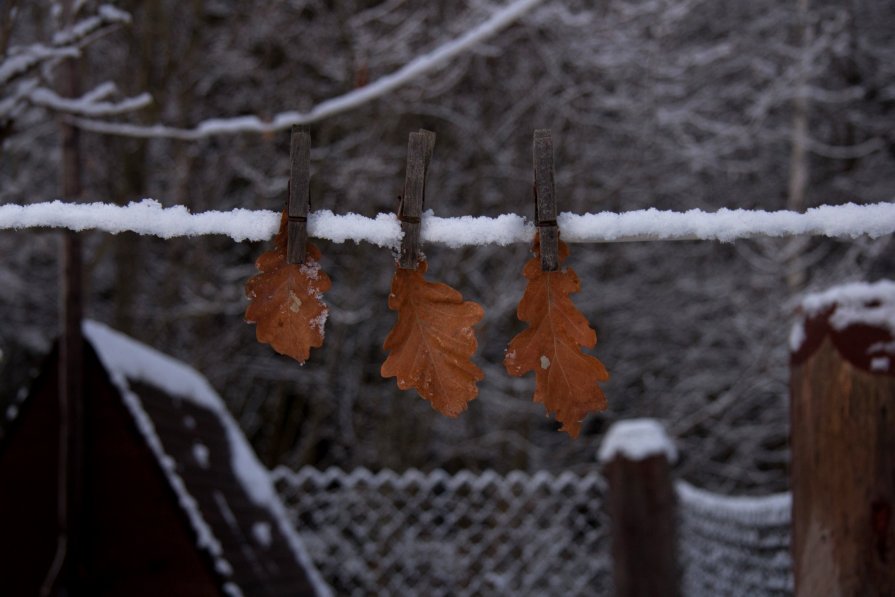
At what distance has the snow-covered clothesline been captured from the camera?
1125 mm

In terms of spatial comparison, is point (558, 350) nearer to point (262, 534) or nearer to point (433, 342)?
point (433, 342)

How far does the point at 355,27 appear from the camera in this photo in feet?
25.4

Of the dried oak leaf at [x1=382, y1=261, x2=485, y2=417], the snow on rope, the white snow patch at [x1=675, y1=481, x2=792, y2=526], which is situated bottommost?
the white snow patch at [x1=675, y1=481, x2=792, y2=526]

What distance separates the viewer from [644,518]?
3.58 m

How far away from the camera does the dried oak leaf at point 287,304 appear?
1127 mm

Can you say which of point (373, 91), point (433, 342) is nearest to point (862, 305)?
point (433, 342)

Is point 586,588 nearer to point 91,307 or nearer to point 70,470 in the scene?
point 70,470

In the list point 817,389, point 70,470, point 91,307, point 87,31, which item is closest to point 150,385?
point 70,470

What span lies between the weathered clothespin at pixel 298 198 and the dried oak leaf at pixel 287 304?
22mm

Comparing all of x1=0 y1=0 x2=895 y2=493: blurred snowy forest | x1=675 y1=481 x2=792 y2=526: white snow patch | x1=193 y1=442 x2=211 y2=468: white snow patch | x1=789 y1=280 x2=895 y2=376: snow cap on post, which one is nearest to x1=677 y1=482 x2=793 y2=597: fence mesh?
x1=675 y1=481 x2=792 y2=526: white snow patch

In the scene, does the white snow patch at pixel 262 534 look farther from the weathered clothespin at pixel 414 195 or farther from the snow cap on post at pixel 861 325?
the weathered clothespin at pixel 414 195

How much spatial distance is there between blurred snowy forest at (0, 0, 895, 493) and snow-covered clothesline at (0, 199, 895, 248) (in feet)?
20.0

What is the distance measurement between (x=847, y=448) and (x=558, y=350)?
0.89 m

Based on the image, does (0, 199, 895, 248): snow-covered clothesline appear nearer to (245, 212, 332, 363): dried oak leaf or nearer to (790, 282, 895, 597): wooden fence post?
(245, 212, 332, 363): dried oak leaf
